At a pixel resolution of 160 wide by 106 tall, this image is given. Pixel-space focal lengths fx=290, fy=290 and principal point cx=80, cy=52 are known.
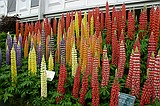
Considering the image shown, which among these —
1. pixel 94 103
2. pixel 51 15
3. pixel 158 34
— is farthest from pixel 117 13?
pixel 51 15

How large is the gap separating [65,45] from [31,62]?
29.4 inches

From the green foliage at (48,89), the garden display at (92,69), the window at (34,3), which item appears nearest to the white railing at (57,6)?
the window at (34,3)

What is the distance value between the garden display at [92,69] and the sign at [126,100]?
0.25m

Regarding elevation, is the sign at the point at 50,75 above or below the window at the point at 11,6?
below

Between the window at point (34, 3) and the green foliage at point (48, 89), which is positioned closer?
the green foliage at point (48, 89)

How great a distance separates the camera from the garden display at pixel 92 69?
401 centimetres

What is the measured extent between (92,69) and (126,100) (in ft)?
3.73

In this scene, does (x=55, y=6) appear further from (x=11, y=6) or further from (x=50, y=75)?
(x=50, y=75)

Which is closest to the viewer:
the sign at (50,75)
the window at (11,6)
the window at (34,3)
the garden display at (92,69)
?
the garden display at (92,69)

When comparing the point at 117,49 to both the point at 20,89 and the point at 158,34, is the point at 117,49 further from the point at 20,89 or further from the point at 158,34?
the point at 20,89

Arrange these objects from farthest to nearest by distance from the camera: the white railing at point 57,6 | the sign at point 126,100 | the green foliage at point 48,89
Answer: the white railing at point 57,6 < the green foliage at point 48,89 < the sign at point 126,100

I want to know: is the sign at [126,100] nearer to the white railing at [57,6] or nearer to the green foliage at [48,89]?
the green foliage at [48,89]

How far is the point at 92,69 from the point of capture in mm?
4500

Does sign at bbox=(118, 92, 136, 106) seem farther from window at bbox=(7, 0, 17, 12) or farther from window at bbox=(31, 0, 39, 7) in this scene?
window at bbox=(7, 0, 17, 12)
